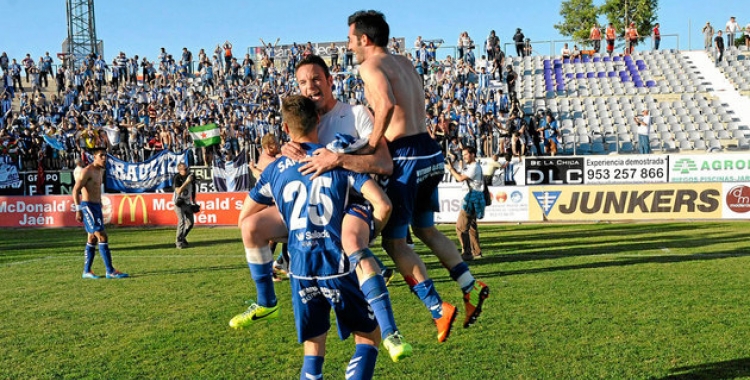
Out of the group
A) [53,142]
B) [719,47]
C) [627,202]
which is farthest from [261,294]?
[719,47]

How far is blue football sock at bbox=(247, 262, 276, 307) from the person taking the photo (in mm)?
5293

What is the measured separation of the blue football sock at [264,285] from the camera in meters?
5.29

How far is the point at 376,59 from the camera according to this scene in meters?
5.17

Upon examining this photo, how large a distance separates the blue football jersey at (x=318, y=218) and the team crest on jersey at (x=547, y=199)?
1762cm

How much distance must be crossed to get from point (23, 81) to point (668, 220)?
32945mm

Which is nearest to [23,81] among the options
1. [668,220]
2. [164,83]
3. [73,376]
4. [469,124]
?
[164,83]

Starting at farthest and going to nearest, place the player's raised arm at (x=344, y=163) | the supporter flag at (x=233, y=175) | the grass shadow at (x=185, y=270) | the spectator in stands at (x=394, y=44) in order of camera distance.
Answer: the spectator in stands at (x=394, y=44), the supporter flag at (x=233, y=175), the grass shadow at (x=185, y=270), the player's raised arm at (x=344, y=163)

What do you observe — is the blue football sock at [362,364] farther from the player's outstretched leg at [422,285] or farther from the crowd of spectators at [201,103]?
the crowd of spectators at [201,103]

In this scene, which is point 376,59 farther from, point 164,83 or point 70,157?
point 164,83

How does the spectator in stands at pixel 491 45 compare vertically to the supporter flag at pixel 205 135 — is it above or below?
above

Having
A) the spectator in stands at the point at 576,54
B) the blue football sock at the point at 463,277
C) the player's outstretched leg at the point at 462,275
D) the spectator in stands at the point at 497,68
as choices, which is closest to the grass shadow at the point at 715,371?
the player's outstretched leg at the point at 462,275

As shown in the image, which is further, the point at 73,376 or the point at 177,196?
the point at 177,196

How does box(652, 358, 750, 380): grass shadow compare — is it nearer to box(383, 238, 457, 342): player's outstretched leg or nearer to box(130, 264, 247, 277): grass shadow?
box(383, 238, 457, 342): player's outstretched leg

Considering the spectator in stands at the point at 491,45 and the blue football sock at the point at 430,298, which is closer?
the blue football sock at the point at 430,298
